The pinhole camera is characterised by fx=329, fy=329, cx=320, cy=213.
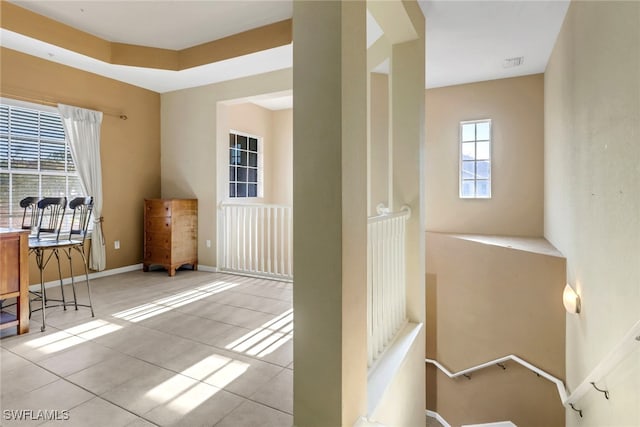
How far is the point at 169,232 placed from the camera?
4625mm

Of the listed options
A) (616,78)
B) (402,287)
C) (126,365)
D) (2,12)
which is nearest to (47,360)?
(126,365)

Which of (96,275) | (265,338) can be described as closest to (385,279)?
(265,338)

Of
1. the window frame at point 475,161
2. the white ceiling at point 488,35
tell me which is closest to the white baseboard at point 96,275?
the white ceiling at point 488,35

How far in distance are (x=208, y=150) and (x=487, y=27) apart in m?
3.84

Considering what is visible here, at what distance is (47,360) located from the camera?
224cm

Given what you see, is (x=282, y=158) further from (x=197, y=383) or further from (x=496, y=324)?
(x=197, y=383)

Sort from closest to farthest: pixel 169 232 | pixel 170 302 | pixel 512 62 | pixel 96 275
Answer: pixel 170 302
pixel 512 62
pixel 96 275
pixel 169 232

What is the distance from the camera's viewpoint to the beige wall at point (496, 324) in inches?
137

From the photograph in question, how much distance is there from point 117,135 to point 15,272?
103 inches

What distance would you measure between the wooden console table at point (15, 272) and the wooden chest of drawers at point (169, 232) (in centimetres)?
195

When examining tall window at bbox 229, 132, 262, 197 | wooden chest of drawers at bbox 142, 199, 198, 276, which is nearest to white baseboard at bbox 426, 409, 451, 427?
wooden chest of drawers at bbox 142, 199, 198, 276

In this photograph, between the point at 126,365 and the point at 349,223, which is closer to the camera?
the point at 349,223

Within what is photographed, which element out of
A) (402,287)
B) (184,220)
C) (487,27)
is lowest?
(402,287)

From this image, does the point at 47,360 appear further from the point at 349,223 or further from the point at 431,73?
the point at 431,73
